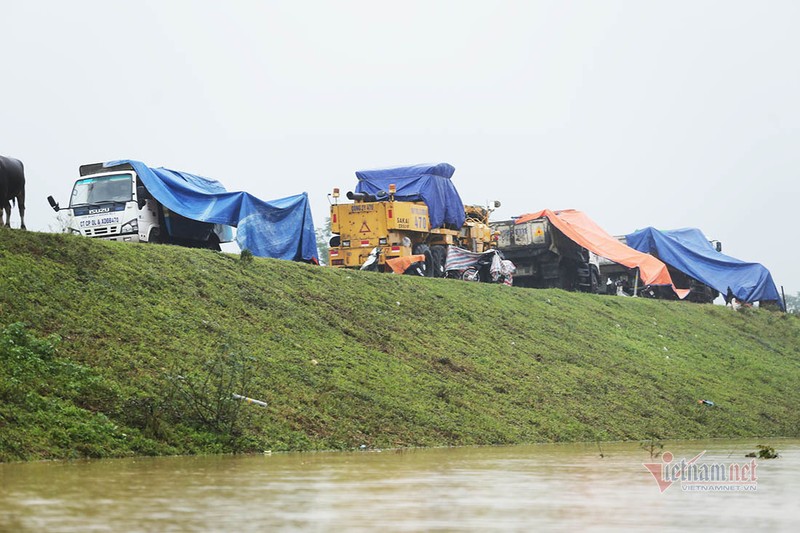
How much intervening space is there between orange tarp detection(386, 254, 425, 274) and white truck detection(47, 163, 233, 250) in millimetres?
5544

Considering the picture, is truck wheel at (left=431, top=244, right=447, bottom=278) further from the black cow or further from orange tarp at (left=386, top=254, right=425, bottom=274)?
the black cow

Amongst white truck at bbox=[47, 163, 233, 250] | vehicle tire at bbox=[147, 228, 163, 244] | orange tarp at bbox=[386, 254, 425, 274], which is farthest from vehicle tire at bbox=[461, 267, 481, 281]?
vehicle tire at bbox=[147, 228, 163, 244]

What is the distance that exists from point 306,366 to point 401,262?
14188 millimetres

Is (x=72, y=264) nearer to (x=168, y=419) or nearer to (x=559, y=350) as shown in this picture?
(x=168, y=419)

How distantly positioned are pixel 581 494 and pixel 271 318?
35.2 feet

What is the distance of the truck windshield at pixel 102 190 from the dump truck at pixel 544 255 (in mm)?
13428

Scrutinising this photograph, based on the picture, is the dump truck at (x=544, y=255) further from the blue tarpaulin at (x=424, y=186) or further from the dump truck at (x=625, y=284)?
the blue tarpaulin at (x=424, y=186)

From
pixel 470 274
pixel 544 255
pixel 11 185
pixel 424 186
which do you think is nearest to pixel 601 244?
pixel 544 255

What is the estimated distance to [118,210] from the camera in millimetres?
27531

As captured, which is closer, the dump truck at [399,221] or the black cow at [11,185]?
the black cow at [11,185]

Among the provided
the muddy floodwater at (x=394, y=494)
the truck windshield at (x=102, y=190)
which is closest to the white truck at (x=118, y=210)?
the truck windshield at (x=102, y=190)

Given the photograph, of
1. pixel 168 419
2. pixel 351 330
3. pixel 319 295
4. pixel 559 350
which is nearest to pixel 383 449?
pixel 168 419

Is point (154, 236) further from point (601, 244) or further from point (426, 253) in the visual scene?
point (601, 244)

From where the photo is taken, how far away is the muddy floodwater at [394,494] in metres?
7.39
